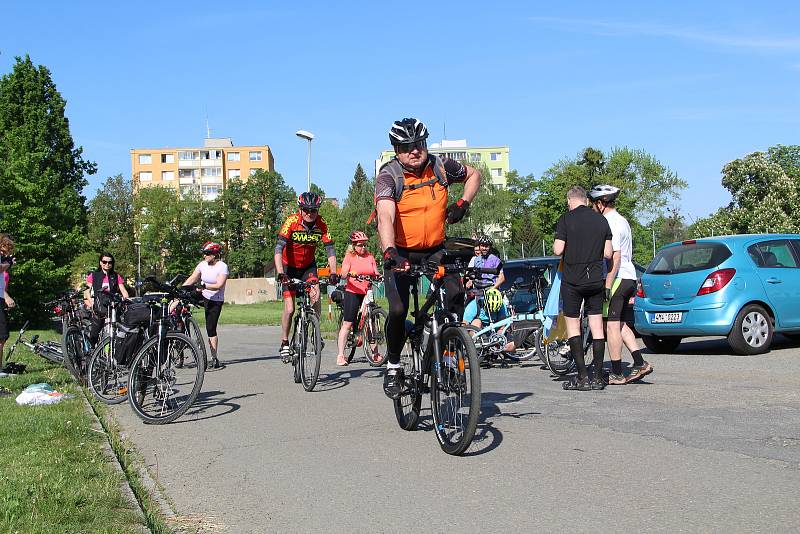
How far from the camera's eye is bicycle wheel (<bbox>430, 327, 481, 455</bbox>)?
18.5 ft

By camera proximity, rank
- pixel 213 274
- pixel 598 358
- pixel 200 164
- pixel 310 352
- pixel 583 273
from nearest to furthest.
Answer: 1. pixel 583 273
2. pixel 598 358
3. pixel 310 352
4. pixel 213 274
5. pixel 200 164

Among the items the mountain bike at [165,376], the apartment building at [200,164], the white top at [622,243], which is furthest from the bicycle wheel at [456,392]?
the apartment building at [200,164]

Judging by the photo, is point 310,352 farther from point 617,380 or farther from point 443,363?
point 443,363

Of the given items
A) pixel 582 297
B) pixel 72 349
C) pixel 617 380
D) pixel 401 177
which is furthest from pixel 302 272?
pixel 401 177

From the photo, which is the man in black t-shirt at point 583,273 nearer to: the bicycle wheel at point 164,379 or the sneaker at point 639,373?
the sneaker at point 639,373

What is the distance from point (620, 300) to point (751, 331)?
11.6 ft

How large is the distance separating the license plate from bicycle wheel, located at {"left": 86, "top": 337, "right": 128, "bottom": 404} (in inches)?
292

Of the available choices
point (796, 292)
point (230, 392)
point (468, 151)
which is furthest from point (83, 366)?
point (468, 151)

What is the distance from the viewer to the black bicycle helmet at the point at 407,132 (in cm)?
646

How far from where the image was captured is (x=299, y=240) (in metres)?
11.1

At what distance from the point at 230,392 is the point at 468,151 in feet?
465

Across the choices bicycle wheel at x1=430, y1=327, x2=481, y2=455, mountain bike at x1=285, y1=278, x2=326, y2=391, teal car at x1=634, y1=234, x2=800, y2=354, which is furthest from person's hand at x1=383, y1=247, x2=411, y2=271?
teal car at x1=634, y1=234, x2=800, y2=354

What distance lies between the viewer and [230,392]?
10125 millimetres

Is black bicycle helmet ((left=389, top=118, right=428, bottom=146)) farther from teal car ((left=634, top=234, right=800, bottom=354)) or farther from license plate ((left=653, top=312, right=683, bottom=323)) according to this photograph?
license plate ((left=653, top=312, right=683, bottom=323))
